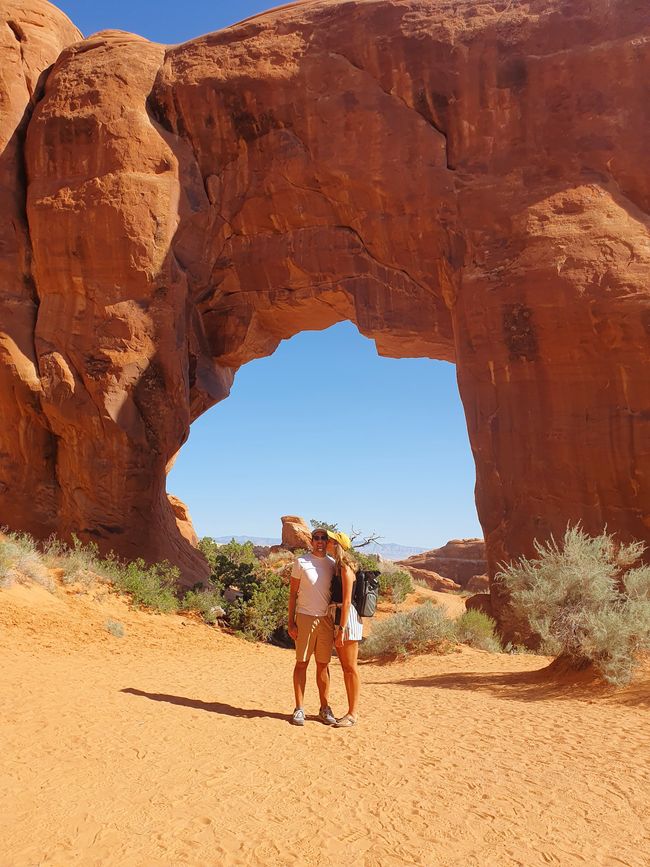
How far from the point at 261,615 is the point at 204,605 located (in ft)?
3.64

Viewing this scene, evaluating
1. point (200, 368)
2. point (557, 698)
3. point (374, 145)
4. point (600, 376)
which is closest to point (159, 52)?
point (374, 145)

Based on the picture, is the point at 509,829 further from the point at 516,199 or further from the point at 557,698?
the point at 516,199

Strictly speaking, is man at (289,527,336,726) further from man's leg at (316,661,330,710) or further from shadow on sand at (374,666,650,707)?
shadow on sand at (374,666,650,707)

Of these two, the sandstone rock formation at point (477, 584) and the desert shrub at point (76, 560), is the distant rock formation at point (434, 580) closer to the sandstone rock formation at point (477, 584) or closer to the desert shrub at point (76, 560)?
the sandstone rock formation at point (477, 584)

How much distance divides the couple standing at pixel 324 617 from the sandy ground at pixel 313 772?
1.39ft

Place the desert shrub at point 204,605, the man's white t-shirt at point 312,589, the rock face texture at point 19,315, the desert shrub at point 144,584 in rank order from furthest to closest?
the rock face texture at point 19,315 → the desert shrub at point 204,605 → the desert shrub at point 144,584 → the man's white t-shirt at point 312,589

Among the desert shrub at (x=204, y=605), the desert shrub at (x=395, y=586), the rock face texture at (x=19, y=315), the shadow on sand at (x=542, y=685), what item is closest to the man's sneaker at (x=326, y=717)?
the shadow on sand at (x=542, y=685)

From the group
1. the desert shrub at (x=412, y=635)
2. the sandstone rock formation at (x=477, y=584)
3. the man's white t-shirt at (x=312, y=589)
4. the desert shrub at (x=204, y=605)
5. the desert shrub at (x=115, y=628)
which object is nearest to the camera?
the man's white t-shirt at (x=312, y=589)

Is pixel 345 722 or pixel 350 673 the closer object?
pixel 345 722

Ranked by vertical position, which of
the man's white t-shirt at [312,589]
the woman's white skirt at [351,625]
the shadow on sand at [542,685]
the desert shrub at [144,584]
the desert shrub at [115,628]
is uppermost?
the man's white t-shirt at [312,589]

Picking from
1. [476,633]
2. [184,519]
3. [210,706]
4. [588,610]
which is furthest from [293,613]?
[184,519]

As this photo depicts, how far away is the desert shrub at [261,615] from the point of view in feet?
42.6

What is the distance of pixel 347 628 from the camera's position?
5.95m

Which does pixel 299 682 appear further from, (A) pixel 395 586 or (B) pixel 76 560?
(A) pixel 395 586
